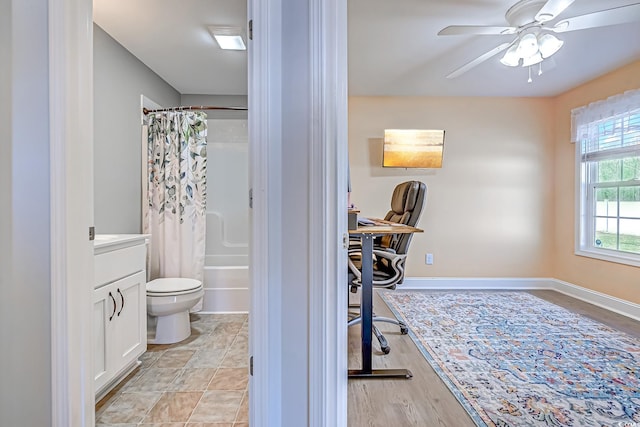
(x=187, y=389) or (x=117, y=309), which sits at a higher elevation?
(x=117, y=309)

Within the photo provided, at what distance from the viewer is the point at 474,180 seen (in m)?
3.79

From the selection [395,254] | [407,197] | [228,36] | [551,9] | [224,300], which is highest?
[228,36]

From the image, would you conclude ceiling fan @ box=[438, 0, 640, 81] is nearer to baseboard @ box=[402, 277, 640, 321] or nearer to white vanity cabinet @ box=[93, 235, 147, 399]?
white vanity cabinet @ box=[93, 235, 147, 399]

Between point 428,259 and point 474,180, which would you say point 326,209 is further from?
point 474,180

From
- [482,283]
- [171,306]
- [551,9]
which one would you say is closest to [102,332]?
[171,306]

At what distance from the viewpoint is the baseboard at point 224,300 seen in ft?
9.46

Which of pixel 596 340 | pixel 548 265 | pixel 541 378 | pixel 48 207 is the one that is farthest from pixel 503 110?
pixel 48 207

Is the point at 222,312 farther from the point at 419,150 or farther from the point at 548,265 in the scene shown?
the point at 548,265

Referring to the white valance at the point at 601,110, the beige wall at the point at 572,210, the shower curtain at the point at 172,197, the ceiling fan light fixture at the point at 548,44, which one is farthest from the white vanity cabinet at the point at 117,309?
the white valance at the point at 601,110

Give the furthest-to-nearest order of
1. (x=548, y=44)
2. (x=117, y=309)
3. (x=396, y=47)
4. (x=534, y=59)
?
(x=396, y=47), (x=534, y=59), (x=548, y=44), (x=117, y=309)

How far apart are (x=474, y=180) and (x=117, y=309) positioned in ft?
12.3

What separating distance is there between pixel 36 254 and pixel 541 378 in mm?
2560

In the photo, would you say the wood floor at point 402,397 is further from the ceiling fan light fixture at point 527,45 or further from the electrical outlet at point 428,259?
the ceiling fan light fixture at point 527,45

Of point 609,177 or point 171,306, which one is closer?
point 171,306
